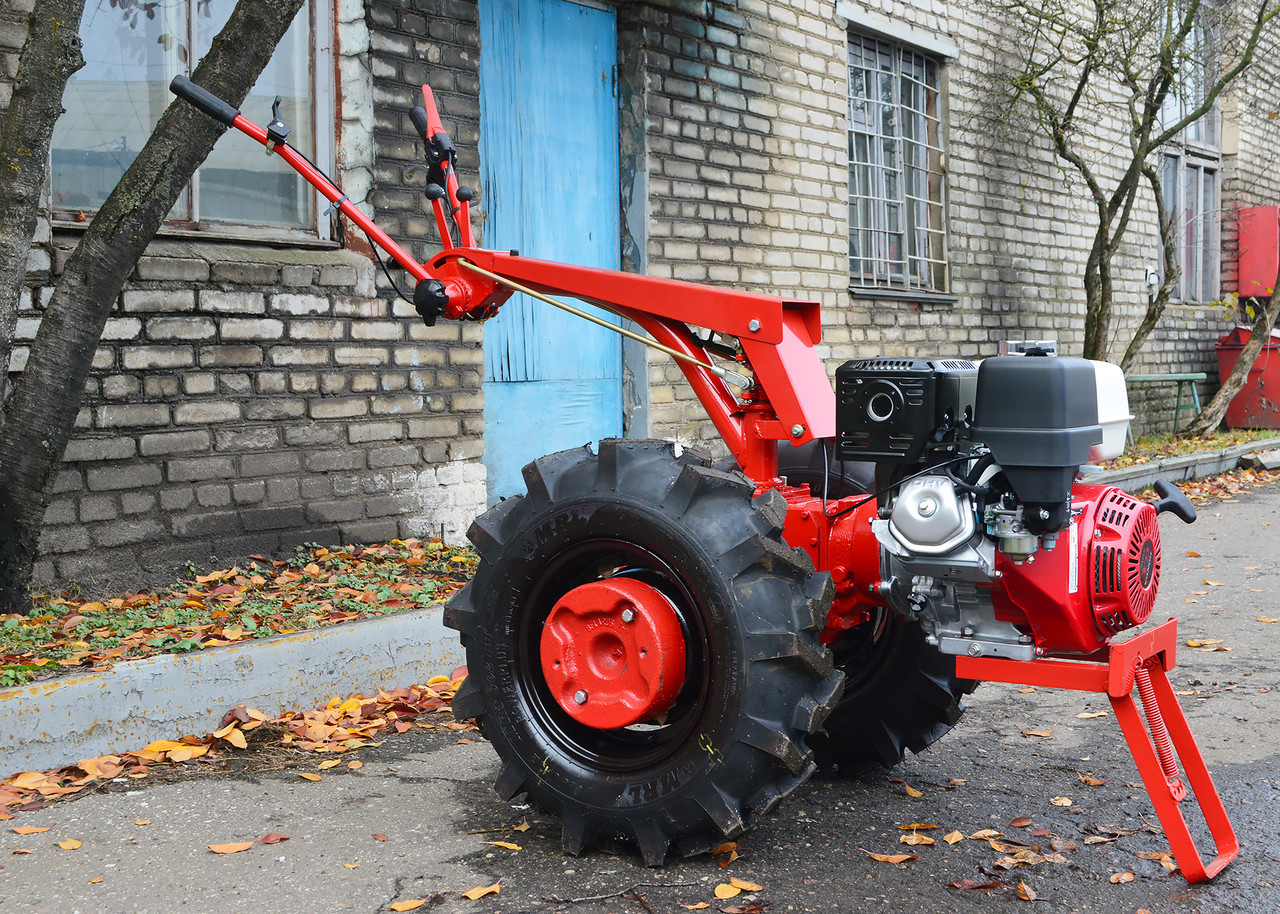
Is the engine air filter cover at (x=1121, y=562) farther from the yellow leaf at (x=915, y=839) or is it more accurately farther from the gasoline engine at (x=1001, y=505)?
the yellow leaf at (x=915, y=839)

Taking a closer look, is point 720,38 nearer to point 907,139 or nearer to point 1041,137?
point 907,139

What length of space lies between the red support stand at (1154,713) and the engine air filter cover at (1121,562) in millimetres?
75

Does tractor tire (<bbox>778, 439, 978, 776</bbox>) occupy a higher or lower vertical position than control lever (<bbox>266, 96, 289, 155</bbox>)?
lower

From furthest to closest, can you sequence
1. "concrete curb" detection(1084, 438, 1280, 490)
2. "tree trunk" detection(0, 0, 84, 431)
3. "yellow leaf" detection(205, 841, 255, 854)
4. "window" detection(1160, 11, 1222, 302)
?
"window" detection(1160, 11, 1222, 302) < "concrete curb" detection(1084, 438, 1280, 490) < "tree trunk" detection(0, 0, 84, 431) < "yellow leaf" detection(205, 841, 255, 854)

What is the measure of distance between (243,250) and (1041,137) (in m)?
9.31

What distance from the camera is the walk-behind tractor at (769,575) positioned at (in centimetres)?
269

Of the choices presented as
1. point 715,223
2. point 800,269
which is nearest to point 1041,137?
point 800,269

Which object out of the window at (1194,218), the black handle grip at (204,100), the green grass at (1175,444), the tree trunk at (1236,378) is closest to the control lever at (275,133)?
the black handle grip at (204,100)

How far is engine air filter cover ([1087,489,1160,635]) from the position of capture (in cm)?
269

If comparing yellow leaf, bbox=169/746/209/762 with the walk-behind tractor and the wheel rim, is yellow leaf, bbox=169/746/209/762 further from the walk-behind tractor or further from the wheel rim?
the wheel rim

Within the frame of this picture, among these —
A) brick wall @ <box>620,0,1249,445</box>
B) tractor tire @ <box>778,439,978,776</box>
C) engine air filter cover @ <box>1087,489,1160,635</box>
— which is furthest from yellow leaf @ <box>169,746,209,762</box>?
brick wall @ <box>620,0,1249,445</box>

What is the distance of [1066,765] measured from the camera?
141 inches

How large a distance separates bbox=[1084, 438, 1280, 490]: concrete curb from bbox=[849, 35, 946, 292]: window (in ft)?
8.16

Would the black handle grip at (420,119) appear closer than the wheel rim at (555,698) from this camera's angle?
No
